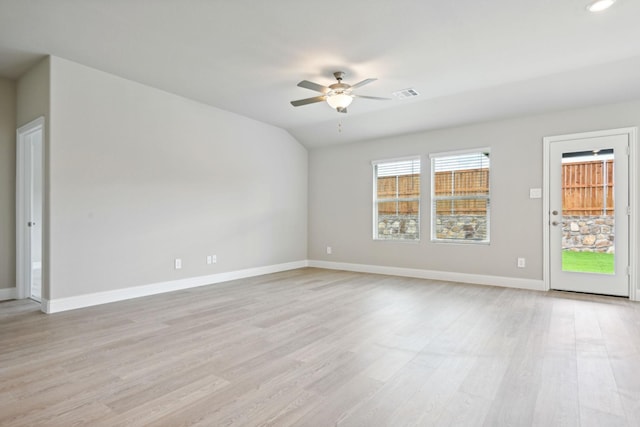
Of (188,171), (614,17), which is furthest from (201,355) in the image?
(614,17)

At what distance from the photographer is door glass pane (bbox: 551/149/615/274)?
4.53 meters

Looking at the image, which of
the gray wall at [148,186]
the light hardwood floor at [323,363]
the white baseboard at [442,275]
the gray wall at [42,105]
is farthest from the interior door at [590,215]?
the gray wall at [42,105]

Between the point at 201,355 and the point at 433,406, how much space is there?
5.47 feet

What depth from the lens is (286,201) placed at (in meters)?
6.91

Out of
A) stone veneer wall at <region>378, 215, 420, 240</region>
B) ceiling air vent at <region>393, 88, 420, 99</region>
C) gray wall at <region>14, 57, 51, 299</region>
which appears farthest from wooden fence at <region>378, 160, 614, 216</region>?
gray wall at <region>14, 57, 51, 299</region>

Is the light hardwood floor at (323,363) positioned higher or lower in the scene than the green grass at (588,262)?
lower

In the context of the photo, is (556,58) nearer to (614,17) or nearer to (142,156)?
(614,17)

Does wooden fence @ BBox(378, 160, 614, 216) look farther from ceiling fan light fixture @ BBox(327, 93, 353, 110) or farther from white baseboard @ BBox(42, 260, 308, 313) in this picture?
white baseboard @ BBox(42, 260, 308, 313)

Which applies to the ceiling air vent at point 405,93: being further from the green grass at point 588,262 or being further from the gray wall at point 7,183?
the gray wall at point 7,183

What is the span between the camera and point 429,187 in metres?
5.96

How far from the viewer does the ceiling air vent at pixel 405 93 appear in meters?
4.69

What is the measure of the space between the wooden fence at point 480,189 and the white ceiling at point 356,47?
0.89 metres

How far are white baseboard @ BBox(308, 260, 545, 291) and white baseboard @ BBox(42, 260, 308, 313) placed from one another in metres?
1.32

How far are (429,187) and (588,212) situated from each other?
2.19 metres
